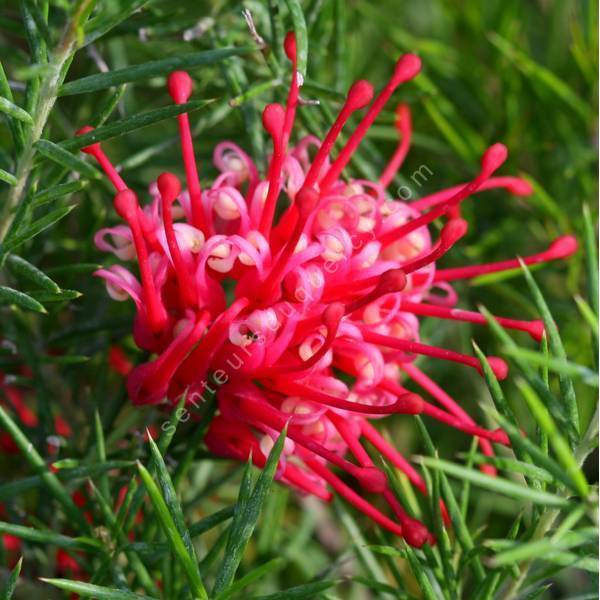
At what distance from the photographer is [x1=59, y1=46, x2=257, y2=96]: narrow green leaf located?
55 centimetres

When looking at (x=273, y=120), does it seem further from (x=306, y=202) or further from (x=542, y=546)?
(x=542, y=546)

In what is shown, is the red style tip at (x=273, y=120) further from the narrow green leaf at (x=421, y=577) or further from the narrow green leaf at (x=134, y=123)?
the narrow green leaf at (x=421, y=577)

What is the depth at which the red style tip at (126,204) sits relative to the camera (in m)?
0.61

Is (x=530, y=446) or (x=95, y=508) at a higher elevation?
(x=530, y=446)

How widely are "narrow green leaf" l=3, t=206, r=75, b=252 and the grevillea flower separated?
0.17 feet

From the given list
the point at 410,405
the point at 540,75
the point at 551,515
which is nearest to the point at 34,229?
the point at 410,405

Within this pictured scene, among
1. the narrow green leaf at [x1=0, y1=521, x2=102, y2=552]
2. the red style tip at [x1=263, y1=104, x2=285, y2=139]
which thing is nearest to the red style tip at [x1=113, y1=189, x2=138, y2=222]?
the red style tip at [x1=263, y1=104, x2=285, y2=139]

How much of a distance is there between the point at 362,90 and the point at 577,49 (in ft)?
1.31

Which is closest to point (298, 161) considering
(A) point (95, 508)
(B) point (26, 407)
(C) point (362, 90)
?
(C) point (362, 90)

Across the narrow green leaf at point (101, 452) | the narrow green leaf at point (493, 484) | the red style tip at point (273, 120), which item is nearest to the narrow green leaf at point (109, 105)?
the red style tip at point (273, 120)

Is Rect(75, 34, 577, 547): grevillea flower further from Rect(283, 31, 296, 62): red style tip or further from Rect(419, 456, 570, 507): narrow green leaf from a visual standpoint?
Rect(419, 456, 570, 507): narrow green leaf

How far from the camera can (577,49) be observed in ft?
3.09

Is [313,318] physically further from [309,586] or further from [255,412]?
[309,586]

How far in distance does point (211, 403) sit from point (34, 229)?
201 millimetres
